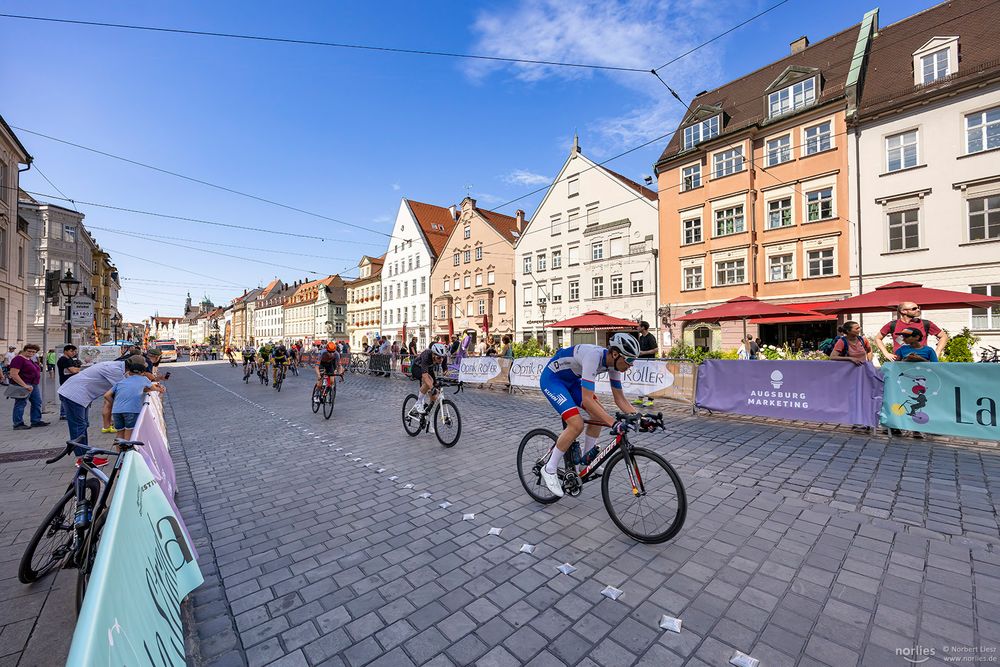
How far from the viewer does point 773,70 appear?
2586 cm

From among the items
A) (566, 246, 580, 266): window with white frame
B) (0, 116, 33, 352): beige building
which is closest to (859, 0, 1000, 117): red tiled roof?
(566, 246, 580, 266): window with white frame

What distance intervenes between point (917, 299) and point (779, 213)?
15.5 m

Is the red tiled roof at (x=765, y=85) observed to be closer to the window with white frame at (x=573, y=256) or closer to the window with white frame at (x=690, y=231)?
the window with white frame at (x=690, y=231)

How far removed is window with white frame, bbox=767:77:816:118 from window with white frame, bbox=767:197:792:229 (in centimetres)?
489

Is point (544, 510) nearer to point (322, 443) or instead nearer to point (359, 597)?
point (359, 597)

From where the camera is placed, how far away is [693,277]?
2650cm

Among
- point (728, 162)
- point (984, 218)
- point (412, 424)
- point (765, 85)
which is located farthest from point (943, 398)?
point (765, 85)

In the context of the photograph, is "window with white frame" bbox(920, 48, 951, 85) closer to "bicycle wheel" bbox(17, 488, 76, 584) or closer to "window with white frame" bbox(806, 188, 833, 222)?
"window with white frame" bbox(806, 188, 833, 222)

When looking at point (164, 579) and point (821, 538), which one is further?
point (821, 538)

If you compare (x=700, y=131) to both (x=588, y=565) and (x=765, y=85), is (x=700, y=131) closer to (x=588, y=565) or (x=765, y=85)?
(x=765, y=85)

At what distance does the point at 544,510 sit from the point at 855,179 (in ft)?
83.4

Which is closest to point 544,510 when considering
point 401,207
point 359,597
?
point 359,597

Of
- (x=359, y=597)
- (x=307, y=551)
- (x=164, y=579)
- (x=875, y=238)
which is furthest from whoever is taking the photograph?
(x=875, y=238)

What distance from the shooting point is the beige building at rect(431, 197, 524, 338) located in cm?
3900
